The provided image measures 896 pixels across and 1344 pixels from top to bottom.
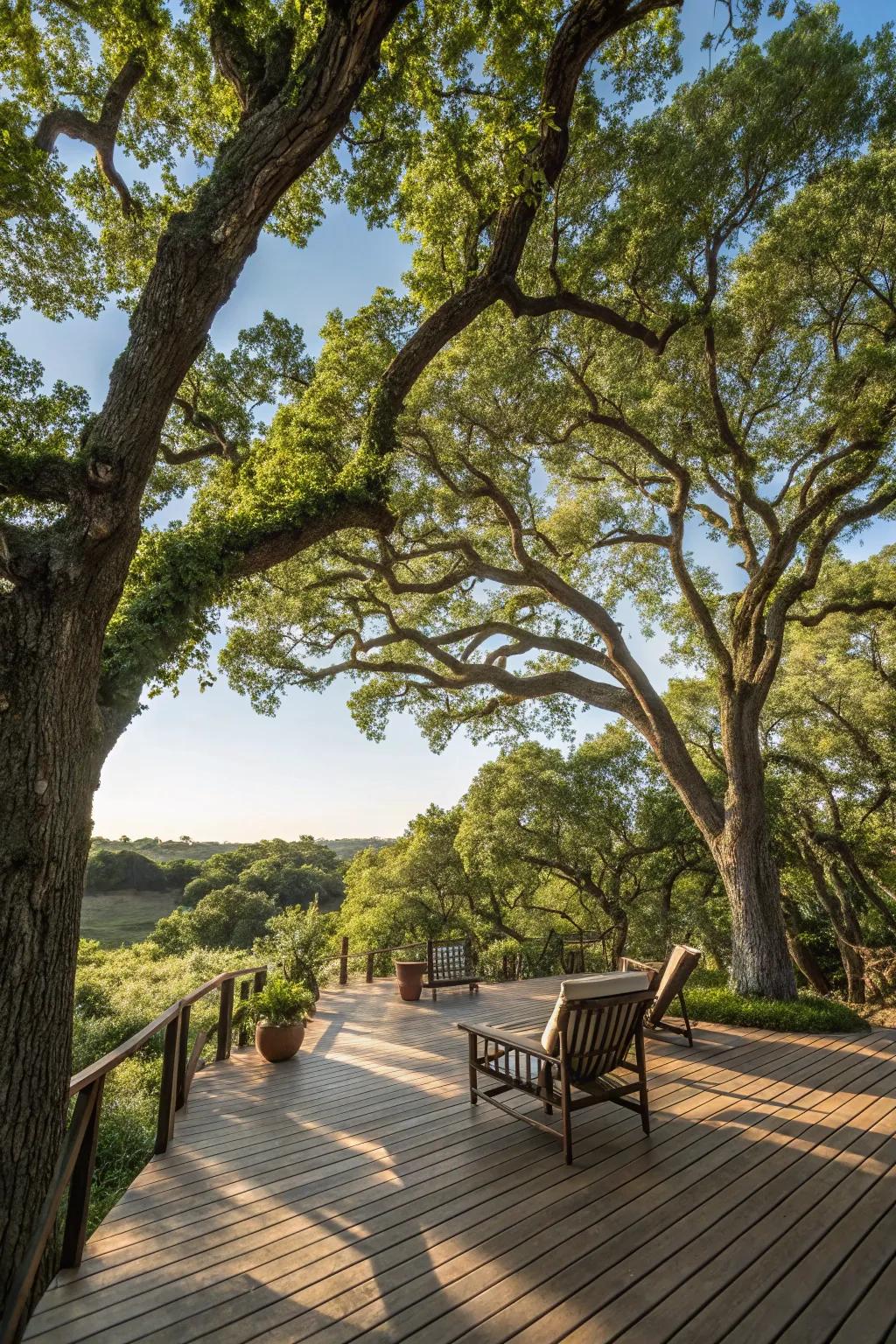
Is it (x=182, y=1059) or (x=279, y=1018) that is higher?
(x=182, y=1059)

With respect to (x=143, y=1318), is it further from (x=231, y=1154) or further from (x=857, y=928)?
(x=857, y=928)

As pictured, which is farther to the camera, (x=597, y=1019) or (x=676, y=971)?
(x=676, y=971)

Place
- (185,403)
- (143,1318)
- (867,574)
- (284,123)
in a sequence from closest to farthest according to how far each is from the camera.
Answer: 1. (143,1318)
2. (284,123)
3. (185,403)
4. (867,574)

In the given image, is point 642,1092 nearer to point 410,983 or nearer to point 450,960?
point 410,983

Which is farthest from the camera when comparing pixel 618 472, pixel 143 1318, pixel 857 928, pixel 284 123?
pixel 857 928

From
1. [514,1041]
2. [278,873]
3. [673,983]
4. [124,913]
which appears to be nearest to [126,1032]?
[514,1041]

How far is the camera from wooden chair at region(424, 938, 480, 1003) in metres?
8.59

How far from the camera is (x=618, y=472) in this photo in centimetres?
962

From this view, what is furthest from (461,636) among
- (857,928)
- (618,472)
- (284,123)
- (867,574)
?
(857,928)

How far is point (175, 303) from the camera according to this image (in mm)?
3475

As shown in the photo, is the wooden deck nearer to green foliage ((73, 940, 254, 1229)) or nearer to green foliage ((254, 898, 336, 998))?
green foliage ((73, 940, 254, 1229))

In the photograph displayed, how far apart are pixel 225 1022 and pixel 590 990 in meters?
4.06

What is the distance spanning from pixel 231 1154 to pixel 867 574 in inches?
503

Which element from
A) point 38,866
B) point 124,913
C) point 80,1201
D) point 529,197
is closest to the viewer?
point 80,1201
